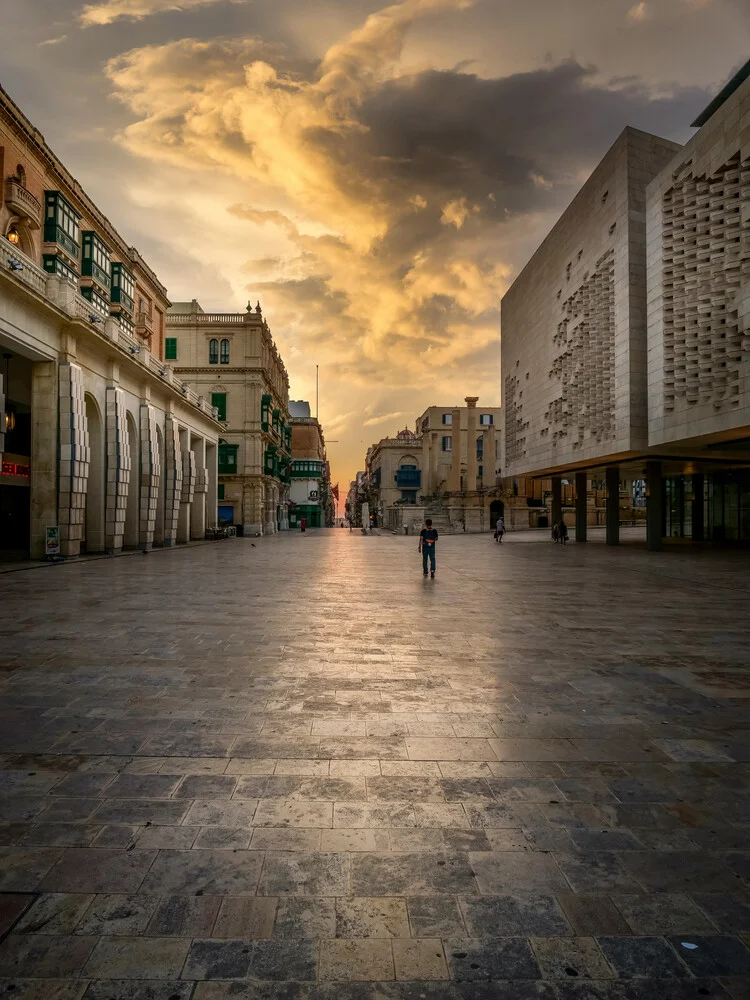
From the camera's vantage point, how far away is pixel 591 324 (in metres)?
31.1

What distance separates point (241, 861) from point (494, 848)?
1354 millimetres

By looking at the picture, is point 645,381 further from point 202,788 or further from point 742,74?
point 202,788

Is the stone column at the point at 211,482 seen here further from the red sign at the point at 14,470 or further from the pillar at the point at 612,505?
the pillar at the point at 612,505

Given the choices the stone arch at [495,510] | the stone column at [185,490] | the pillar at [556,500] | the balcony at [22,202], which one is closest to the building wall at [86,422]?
the stone column at [185,490]

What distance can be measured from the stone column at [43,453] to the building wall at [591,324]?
78.2 feet

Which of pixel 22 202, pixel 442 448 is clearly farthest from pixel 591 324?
pixel 442 448

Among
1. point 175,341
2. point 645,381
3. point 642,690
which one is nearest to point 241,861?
point 642,690

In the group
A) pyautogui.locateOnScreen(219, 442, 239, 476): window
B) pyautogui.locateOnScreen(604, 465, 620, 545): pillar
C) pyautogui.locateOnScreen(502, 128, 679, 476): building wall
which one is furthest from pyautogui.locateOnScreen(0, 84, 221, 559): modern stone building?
pyautogui.locateOnScreen(604, 465, 620, 545): pillar

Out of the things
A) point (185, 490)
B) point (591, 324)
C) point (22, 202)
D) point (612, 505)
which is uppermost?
point (22, 202)

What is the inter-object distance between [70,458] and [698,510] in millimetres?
38866

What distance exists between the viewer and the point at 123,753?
14.6 ft

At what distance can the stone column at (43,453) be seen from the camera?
20.4m

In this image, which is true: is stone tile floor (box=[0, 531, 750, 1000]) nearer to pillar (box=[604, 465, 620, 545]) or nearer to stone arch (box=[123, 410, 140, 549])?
stone arch (box=[123, 410, 140, 549])

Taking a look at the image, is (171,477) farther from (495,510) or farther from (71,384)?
(495,510)
